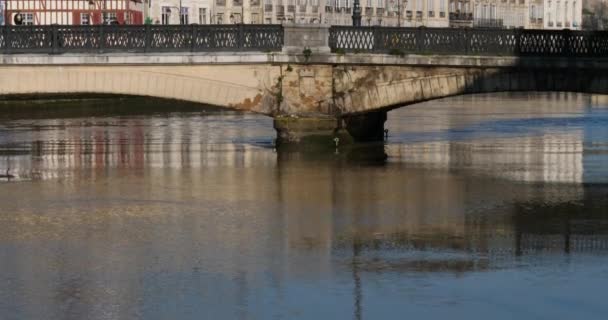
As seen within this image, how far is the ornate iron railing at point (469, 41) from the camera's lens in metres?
44.0

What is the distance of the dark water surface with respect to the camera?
73.4ft

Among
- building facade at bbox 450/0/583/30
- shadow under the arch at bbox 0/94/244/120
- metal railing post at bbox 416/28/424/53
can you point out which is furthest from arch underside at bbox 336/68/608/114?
building facade at bbox 450/0/583/30

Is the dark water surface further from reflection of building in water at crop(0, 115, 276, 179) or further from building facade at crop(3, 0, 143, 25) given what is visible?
building facade at crop(3, 0, 143, 25)

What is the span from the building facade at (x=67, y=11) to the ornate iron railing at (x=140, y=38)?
124ft

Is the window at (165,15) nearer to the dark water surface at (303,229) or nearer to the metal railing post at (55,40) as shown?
the dark water surface at (303,229)

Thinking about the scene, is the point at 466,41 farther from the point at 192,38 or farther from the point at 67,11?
the point at 67,11

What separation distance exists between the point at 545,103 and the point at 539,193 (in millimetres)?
47292

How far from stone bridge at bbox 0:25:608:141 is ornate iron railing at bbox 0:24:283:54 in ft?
0.34

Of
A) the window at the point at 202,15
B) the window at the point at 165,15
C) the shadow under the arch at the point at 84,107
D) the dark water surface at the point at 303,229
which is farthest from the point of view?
the window at the point at 202,15

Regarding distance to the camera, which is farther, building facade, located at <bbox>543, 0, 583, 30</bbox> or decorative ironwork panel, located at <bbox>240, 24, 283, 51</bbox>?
building facade, located at <bbox>543, 0, 583, 30</bbox>

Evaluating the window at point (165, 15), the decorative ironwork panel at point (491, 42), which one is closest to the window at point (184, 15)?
the window at point (165, 15)

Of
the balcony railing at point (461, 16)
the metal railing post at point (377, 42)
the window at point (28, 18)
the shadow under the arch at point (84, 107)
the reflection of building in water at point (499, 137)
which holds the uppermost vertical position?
the metal railing post at point (377, 42)

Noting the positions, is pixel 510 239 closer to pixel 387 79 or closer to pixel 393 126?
pixel 387 79

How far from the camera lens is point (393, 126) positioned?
60312mm
